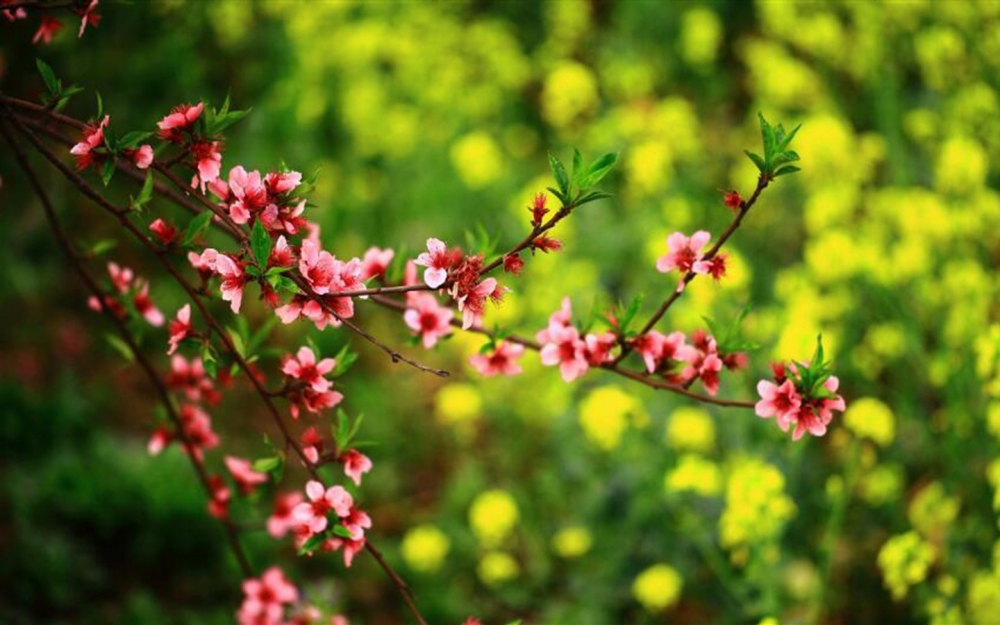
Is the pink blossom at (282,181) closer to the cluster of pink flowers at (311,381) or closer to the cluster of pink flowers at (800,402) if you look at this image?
the cluster of pink flowers at (311,381)

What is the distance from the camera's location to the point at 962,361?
9.01 ft

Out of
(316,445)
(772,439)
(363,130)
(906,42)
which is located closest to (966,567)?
(772,439)

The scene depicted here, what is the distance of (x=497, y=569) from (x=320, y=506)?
1517mm

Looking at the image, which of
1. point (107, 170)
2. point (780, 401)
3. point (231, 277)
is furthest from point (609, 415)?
point (107, 170)

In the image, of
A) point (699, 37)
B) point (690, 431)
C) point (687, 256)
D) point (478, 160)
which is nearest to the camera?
point (687, 256)

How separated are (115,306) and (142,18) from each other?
2.33 meters

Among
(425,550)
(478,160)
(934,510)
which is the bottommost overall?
(934,510)

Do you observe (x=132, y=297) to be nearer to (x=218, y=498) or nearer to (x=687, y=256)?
(x=218, y=498)

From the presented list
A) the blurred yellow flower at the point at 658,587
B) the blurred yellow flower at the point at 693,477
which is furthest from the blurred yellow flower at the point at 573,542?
the blurred yellow flower at the point at 693,477

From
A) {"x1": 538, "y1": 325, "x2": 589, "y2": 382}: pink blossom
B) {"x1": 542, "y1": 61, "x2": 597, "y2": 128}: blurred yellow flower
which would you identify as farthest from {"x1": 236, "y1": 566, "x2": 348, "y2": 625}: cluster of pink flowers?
{"x1": 542, "y1": 61, "x2": 597, "y2": 128}: blurred yellow flower

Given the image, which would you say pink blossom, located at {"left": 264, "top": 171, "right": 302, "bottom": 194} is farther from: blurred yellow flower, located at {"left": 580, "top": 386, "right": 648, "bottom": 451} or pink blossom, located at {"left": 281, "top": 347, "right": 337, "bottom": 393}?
blurred yellow flower, located at {"left": 580, "top": 386, "right": 648, "bottom": 451}

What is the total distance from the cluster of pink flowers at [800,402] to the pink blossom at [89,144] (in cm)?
102

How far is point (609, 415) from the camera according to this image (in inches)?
102

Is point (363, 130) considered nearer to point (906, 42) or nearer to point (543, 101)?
point (543, 101)
